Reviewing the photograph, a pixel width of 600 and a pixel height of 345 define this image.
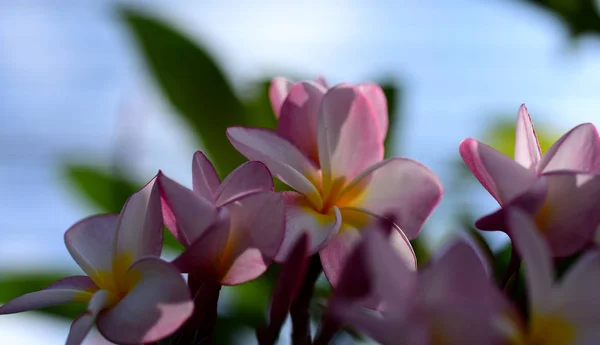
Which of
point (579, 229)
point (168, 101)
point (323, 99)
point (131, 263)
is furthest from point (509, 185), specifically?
point (168, 101)

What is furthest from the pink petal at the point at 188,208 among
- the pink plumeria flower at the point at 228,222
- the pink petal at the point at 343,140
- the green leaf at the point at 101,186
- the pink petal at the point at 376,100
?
the green leaf at the point at 101,186

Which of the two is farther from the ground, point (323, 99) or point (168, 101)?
point (323, 99)

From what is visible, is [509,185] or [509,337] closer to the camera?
[509,337]

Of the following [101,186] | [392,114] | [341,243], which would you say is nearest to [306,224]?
[341,243]

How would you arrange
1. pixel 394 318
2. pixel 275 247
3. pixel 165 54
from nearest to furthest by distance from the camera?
pixel 394 318, pixel 275 247, pixel 165 54

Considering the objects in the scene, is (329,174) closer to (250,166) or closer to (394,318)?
(250,166)

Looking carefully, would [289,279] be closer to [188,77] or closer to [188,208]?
[188,208]

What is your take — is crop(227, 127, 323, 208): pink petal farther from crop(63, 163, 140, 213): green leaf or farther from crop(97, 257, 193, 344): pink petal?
crop(63, 163, 140, 213): green leaf

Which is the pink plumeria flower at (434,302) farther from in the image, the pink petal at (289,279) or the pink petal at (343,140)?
the pink petal at (343,140)
